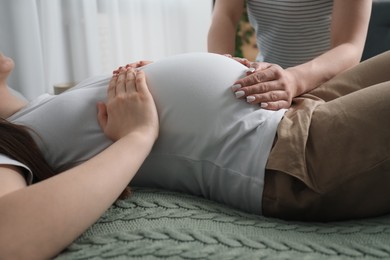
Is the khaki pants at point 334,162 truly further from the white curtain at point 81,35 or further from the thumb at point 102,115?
the white curtain at point 81,35

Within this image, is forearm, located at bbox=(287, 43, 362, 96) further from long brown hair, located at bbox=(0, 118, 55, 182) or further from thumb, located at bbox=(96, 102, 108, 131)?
Result: long brown hair, located at bbox=(0, 118, 55, 182)

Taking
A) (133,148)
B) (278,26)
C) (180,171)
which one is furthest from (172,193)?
(278,26)

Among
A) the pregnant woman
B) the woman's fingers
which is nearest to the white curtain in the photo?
the pregnant woman

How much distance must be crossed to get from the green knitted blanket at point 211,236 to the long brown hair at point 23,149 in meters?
0.15

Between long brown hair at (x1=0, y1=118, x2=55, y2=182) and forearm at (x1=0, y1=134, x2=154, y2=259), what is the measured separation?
0.49ft

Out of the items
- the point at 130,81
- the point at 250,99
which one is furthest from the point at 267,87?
the point at 130,81

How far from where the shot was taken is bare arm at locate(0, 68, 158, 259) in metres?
0.57

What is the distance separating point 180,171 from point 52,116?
0.28 meters

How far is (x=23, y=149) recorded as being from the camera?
76cm

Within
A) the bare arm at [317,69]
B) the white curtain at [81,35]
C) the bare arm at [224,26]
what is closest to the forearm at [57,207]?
the bare arm at [317,69]

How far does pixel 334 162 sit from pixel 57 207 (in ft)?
1.43

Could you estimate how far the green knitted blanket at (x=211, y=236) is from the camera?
1.95 feet

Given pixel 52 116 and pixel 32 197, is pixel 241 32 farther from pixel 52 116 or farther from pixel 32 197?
pixel 32 197

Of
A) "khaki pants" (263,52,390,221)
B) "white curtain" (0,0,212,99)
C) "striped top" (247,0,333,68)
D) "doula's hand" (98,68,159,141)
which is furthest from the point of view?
"white curtain" (0,0,212,99)
